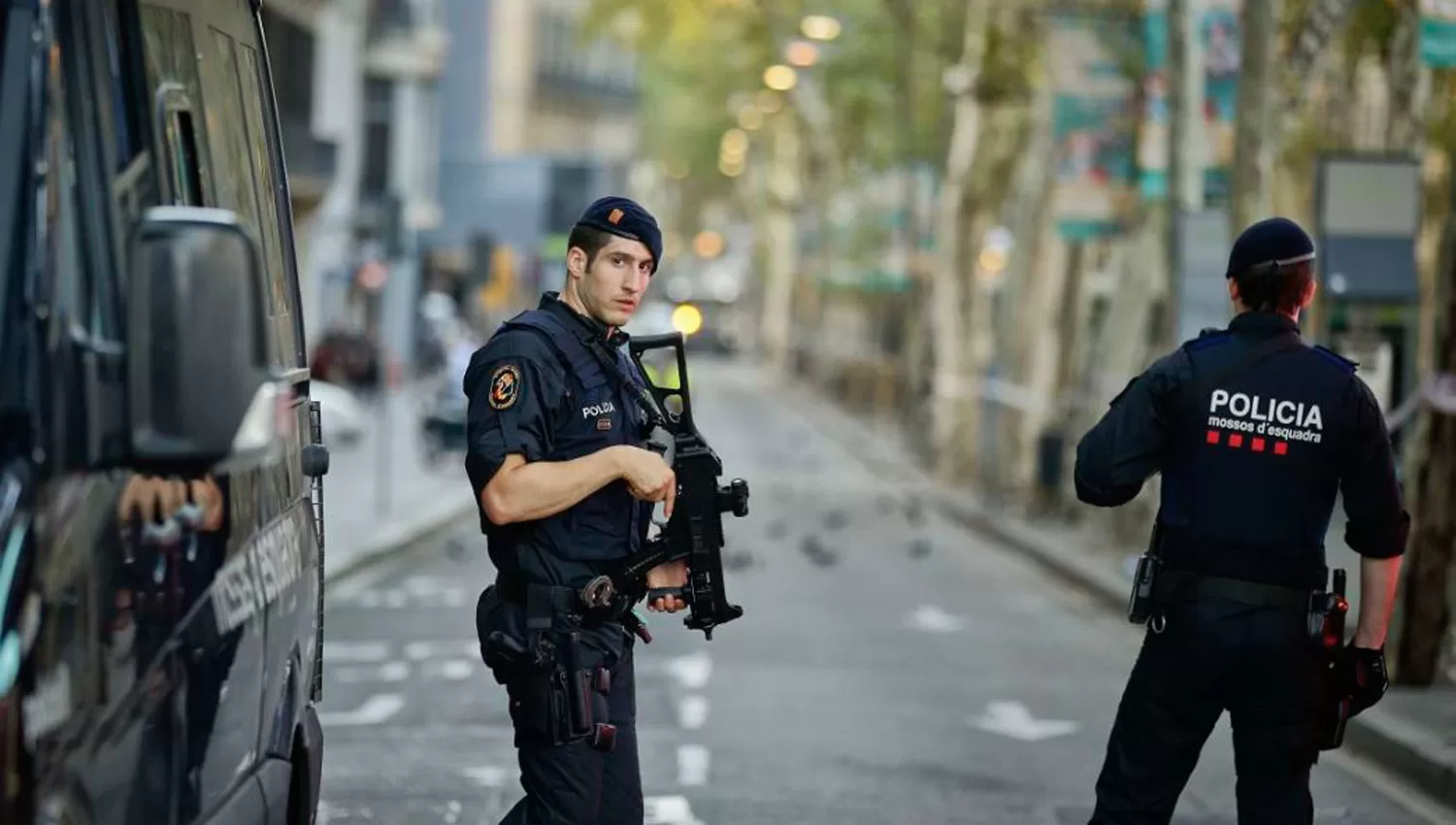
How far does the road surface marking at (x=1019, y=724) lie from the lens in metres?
13.0

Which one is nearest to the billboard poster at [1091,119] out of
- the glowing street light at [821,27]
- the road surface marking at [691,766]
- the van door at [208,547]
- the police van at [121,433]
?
the road surface marking at [691,766]

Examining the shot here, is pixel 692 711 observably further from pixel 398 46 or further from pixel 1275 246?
pixel 398 46

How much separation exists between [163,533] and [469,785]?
6.35m

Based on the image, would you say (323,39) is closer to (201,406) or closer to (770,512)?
(770,512)

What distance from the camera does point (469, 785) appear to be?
424 inches

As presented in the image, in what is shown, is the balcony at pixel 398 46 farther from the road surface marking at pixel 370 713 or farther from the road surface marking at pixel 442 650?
the road surface marking at pixel 370 713

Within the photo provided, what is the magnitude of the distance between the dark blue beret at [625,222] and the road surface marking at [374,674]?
855cm

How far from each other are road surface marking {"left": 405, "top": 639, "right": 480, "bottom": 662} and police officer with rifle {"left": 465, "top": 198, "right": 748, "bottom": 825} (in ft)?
30.5

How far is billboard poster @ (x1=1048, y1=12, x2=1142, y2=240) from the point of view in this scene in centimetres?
2684

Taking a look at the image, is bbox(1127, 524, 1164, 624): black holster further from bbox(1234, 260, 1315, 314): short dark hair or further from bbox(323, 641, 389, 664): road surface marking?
bbox(323, 641, 389, 664): road surface marking

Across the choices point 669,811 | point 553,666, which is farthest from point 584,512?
point 669,811

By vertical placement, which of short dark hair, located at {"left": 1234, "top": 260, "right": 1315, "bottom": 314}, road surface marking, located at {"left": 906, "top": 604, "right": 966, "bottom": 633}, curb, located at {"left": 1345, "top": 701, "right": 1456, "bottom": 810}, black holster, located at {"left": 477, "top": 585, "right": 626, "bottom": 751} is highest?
short dark hair, located at {"left": 1234, "top": 260, "right": 1315, "bottom": 314}

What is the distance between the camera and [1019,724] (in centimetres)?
1334

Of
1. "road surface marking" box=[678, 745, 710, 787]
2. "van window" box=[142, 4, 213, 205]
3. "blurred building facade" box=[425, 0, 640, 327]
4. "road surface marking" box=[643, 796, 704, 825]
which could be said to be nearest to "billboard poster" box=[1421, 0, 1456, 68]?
"road surface marking" box=[678, 745, 710, 787]
